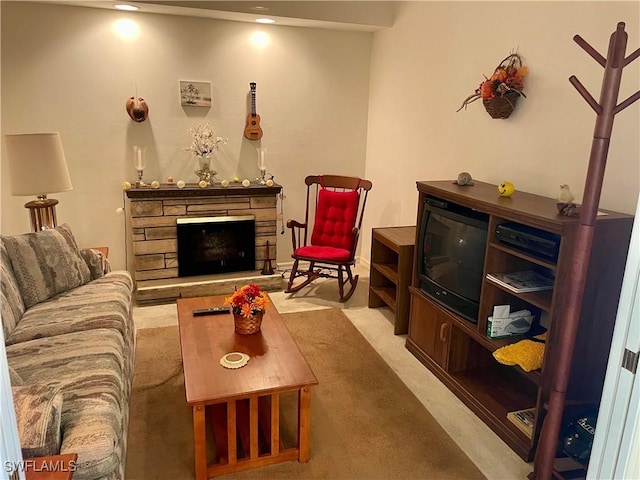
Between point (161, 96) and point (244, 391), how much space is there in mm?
3266

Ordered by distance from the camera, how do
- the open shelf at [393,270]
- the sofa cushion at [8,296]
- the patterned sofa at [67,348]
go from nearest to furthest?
the patterned sofa at [67,348] → the sofa cushion at [8,296] → the open shelf at [393,270]

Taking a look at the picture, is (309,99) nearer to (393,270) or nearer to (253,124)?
(253,124)

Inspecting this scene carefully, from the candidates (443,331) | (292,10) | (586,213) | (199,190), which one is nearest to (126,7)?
(292,10)

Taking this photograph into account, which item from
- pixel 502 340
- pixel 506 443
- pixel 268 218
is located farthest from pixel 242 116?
pixel 506 443

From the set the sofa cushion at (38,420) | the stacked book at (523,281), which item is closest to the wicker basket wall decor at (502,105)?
the stacked book at (523,281)

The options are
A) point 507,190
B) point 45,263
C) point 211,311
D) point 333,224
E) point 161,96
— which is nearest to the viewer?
point 507,190

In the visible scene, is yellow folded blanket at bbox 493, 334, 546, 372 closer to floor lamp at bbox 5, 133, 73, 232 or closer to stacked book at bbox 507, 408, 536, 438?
stacked book at bbox 507, 408, 536, 438

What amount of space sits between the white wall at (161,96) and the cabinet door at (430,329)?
2.16 meters

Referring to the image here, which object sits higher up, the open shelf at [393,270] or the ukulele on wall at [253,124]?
the ukulele on wall at [253,124]

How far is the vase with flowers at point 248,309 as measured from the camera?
2.48 metres

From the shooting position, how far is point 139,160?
421cm

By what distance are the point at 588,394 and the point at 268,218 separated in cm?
311

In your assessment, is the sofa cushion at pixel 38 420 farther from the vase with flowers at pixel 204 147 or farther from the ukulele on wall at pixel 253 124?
the ukulele on wall at pixel 253 124

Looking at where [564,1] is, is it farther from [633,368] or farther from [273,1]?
[273,1]
